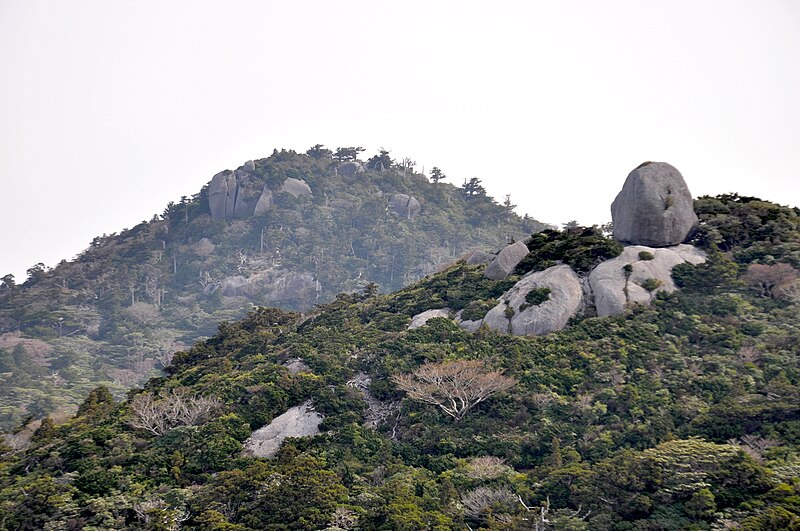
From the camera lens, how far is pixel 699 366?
32.8 metres

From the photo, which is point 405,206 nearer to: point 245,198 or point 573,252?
point 245,198

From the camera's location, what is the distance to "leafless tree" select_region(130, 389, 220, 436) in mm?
32281

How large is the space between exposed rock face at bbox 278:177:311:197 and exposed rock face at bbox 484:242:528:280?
2776 inches

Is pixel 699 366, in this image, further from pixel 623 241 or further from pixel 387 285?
pixel 387 285

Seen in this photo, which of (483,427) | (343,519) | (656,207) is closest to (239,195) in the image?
(656,207)

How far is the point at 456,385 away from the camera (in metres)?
32.5

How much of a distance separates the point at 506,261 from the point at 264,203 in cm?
6964

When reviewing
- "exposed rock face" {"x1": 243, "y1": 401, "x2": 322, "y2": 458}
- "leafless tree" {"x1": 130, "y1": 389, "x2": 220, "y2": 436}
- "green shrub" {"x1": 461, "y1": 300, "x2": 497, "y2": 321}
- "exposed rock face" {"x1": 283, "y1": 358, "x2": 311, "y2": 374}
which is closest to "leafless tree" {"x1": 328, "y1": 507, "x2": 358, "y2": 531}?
"exposed rock face" {"x1": 243, "y1": 401, "x2": 322, "y2": 458}

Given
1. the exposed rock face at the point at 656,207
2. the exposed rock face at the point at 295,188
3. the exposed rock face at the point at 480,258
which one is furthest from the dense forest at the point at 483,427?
the exposed rock face at the point at 295,188

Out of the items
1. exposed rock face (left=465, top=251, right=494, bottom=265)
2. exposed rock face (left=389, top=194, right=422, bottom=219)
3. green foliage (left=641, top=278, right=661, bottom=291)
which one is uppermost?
exposed rock face (left=389, top=194, right=422, bottom=219)

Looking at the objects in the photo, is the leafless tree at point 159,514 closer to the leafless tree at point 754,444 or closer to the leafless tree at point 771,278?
the leafless tree at point 754,444

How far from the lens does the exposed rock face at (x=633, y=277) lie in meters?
37.7

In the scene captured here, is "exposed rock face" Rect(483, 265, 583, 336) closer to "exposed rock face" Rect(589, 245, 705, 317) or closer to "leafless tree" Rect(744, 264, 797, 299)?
"exposed rock face" Rect(589, 245, 705, 317)

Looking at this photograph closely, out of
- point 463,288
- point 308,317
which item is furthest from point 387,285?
point 463,288
